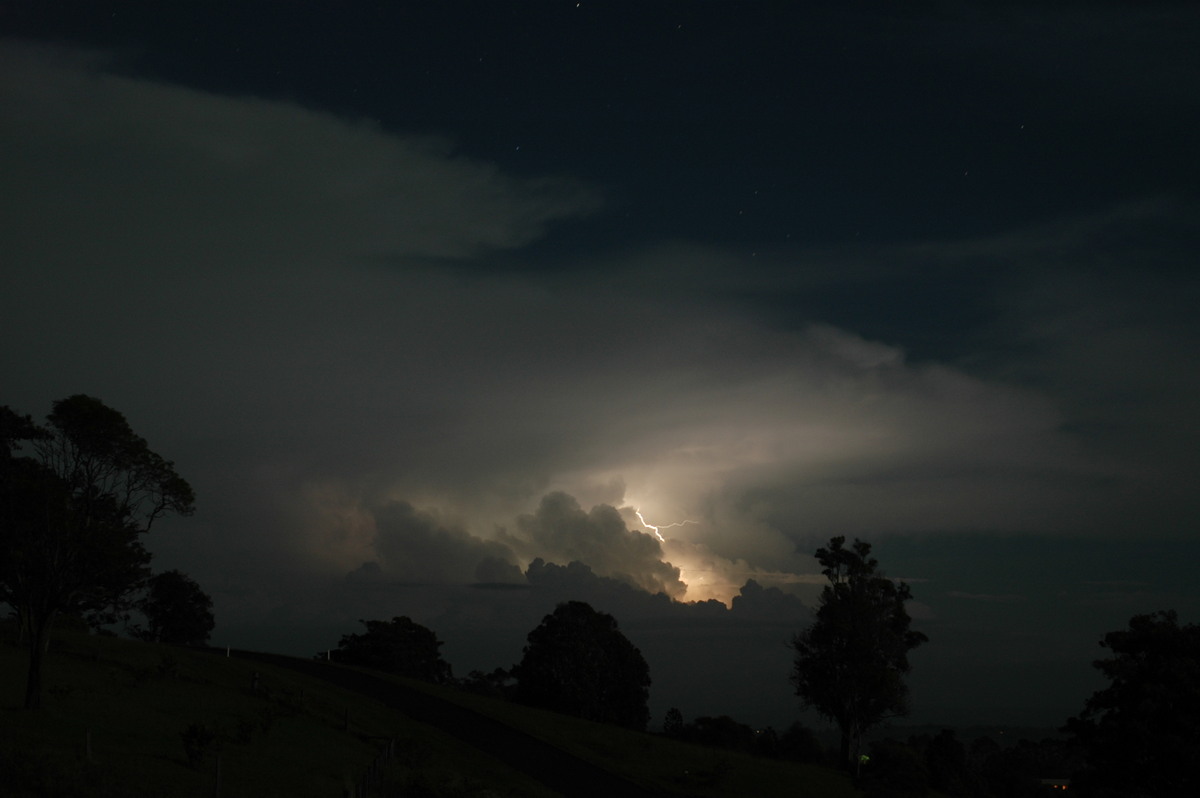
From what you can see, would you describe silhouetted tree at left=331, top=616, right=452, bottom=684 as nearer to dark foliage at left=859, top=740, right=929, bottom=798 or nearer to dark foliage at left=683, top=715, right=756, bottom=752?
dark foliage at left=683, top=715, right=756, bottom=752

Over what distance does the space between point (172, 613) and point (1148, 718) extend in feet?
303

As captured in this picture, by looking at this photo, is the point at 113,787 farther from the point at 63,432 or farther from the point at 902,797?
the point at 902,797

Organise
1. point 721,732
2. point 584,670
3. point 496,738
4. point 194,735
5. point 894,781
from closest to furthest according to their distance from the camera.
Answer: point 194,735 → point 894,781 → point 496,738 → point 584,670 → point 721,732

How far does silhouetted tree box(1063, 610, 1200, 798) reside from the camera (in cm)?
3384

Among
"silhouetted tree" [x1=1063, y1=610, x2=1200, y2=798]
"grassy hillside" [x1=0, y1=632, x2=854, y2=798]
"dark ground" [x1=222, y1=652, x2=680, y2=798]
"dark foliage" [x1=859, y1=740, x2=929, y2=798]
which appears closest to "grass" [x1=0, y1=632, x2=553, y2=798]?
"grassy hillside" [x1=0, y1=632, x2=854, y2=798]

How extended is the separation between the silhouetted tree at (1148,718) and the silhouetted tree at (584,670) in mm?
47541

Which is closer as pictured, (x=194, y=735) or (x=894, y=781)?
(x=194, y=735)

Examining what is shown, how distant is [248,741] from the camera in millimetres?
33438

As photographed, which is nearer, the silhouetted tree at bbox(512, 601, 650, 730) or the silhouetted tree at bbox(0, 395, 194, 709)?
the silhouetted tree at bbox(0, 395, 194, 709)

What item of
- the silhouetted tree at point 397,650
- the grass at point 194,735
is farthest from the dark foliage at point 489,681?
the grass at point 194,735

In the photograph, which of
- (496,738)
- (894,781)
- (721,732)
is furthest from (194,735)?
(721,732)

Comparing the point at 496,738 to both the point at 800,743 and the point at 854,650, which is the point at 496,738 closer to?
the point at 854,650

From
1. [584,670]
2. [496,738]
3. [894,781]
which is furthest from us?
[584,670]

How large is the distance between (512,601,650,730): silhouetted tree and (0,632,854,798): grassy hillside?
15.3m
